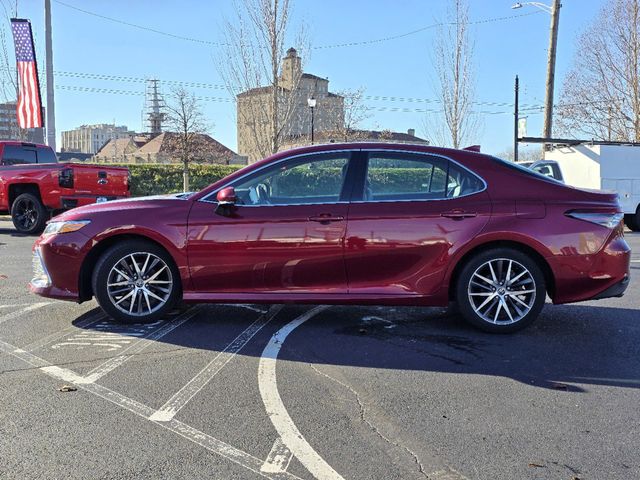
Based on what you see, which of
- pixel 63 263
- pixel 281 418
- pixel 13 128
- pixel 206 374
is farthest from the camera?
pixel 13 128

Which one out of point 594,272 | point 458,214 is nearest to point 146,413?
point 458,214

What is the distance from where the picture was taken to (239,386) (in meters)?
3.90

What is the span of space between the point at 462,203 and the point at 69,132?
18660cm

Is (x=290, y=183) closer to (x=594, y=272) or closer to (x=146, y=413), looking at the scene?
(x=146, y=413)

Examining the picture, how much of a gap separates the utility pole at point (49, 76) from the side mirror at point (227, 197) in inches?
642

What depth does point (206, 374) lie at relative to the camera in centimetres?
413

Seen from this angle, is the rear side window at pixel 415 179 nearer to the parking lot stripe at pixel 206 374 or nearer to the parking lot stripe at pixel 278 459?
the parking lot stripe at pixel 206 374

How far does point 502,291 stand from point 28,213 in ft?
37.5

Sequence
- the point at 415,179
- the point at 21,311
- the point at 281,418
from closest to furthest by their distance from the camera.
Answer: the point at 281,418 < the point at 415,179 < the point at 21,311

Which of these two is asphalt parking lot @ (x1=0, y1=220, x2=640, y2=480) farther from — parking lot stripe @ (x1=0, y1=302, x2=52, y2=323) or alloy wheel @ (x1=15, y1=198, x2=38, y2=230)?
alloy wheel @ (x1=15, y1=198, x2=38, y2=230)

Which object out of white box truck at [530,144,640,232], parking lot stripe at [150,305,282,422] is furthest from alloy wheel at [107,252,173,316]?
white box truck at [530,144,640,232]

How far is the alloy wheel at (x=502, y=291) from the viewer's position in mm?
5082

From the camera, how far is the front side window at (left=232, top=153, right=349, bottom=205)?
17.0ft

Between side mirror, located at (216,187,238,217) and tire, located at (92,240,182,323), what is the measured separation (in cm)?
67
